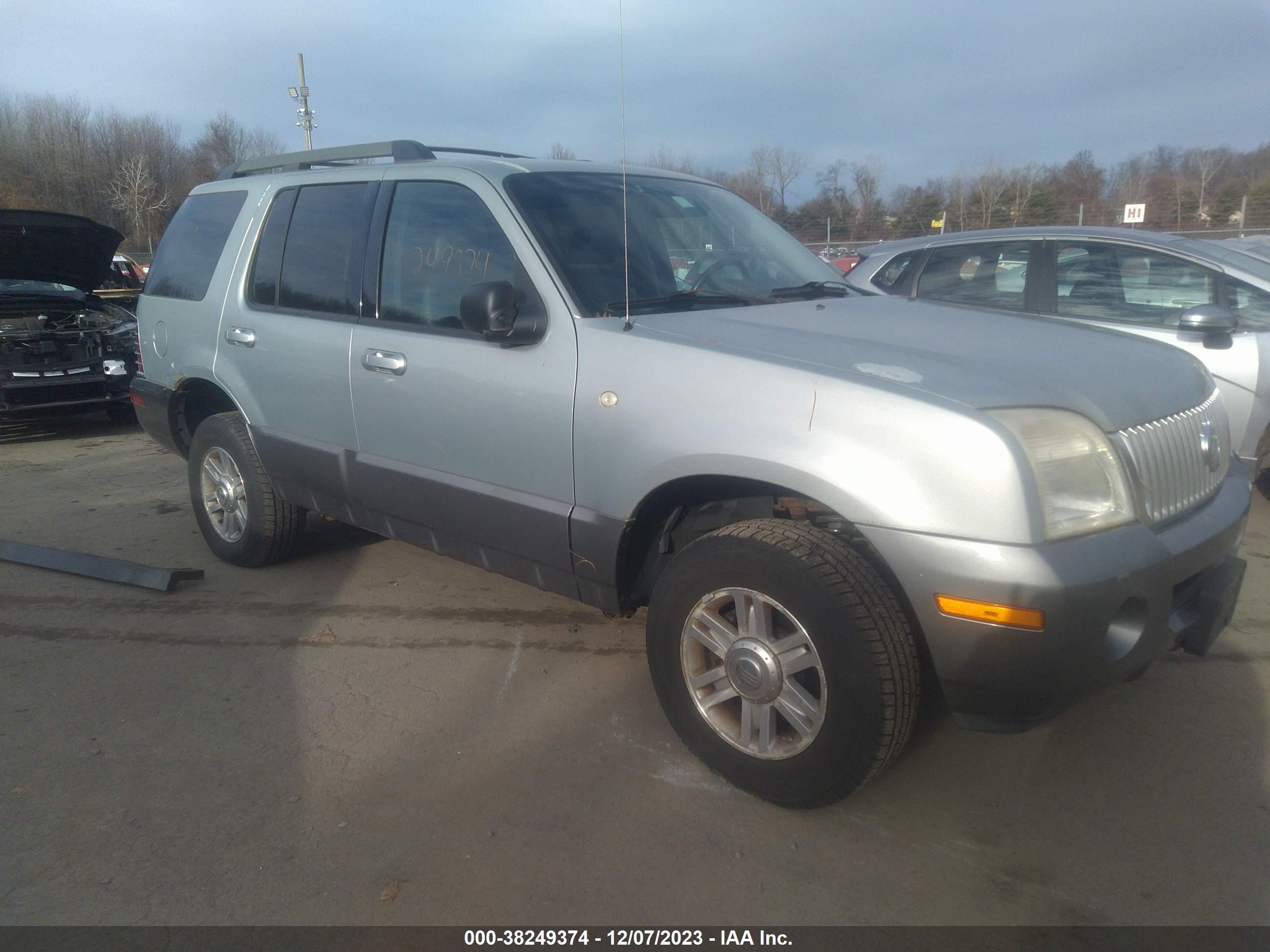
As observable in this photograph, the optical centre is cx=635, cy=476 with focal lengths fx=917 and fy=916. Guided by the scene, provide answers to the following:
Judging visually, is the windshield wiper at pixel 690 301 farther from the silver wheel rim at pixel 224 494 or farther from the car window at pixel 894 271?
the car window at pixel 894 271

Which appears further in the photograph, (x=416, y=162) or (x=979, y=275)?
(x=979, y=275)

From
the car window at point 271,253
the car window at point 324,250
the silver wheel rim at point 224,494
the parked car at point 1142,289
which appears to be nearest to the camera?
the car window at point 324,250

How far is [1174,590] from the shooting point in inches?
98.4

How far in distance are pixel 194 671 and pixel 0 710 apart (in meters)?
0.66

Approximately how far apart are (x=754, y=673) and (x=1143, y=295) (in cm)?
398

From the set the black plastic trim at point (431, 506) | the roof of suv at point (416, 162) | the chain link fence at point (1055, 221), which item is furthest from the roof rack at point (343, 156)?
the chain link fence at point (1055, 221)

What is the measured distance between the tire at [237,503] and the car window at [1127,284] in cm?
449

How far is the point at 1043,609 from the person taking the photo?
7.07 feet

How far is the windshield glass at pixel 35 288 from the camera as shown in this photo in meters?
8.88

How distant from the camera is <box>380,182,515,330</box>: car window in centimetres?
333

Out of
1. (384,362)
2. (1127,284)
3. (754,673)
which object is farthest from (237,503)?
(1127,284)

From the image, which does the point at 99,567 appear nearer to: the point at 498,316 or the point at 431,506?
the point at 431,506

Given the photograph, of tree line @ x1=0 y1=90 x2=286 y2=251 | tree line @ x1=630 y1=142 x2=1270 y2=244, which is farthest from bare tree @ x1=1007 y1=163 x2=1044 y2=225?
tree line @ x1=0 y1=90 x2=286 y2=251

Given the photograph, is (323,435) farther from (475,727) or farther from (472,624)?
(475,727)
